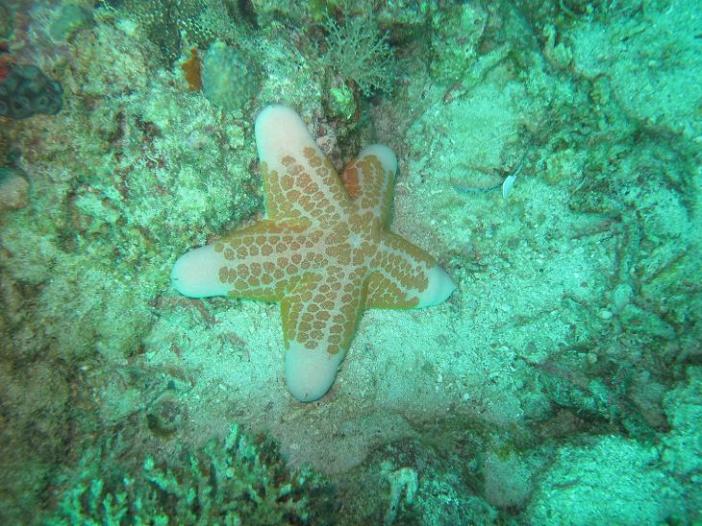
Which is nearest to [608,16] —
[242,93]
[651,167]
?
[651,167]

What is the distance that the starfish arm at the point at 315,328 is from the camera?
13.1ft

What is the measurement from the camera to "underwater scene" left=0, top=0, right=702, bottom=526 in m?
3.22

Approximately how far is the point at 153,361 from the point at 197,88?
2701mm

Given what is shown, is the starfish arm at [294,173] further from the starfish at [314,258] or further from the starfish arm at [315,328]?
the starfish arm at [315,328]

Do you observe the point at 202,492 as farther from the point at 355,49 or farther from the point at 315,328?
the point at 355,49

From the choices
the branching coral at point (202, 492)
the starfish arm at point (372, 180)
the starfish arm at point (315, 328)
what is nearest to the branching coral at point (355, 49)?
the starfish arm at point (372, 180)

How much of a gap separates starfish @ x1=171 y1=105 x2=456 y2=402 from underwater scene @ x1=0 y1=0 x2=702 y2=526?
1.1 inches

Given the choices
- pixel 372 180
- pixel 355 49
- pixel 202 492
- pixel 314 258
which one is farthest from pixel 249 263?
pixel 355 49

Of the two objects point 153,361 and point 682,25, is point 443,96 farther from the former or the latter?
point 153,361

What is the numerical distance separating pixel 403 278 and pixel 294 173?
1.57 meters

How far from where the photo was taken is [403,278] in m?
4.25

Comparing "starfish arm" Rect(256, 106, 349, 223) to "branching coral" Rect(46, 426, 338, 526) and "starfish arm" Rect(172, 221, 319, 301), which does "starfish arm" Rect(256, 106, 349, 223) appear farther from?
"branching coral" Rect(46, 426, 338, 526)

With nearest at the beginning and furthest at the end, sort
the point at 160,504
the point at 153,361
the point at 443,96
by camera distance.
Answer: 1. the point at 160,504
2. the point at 153,361
3. the point at 443,96

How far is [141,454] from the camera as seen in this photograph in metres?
3.84
